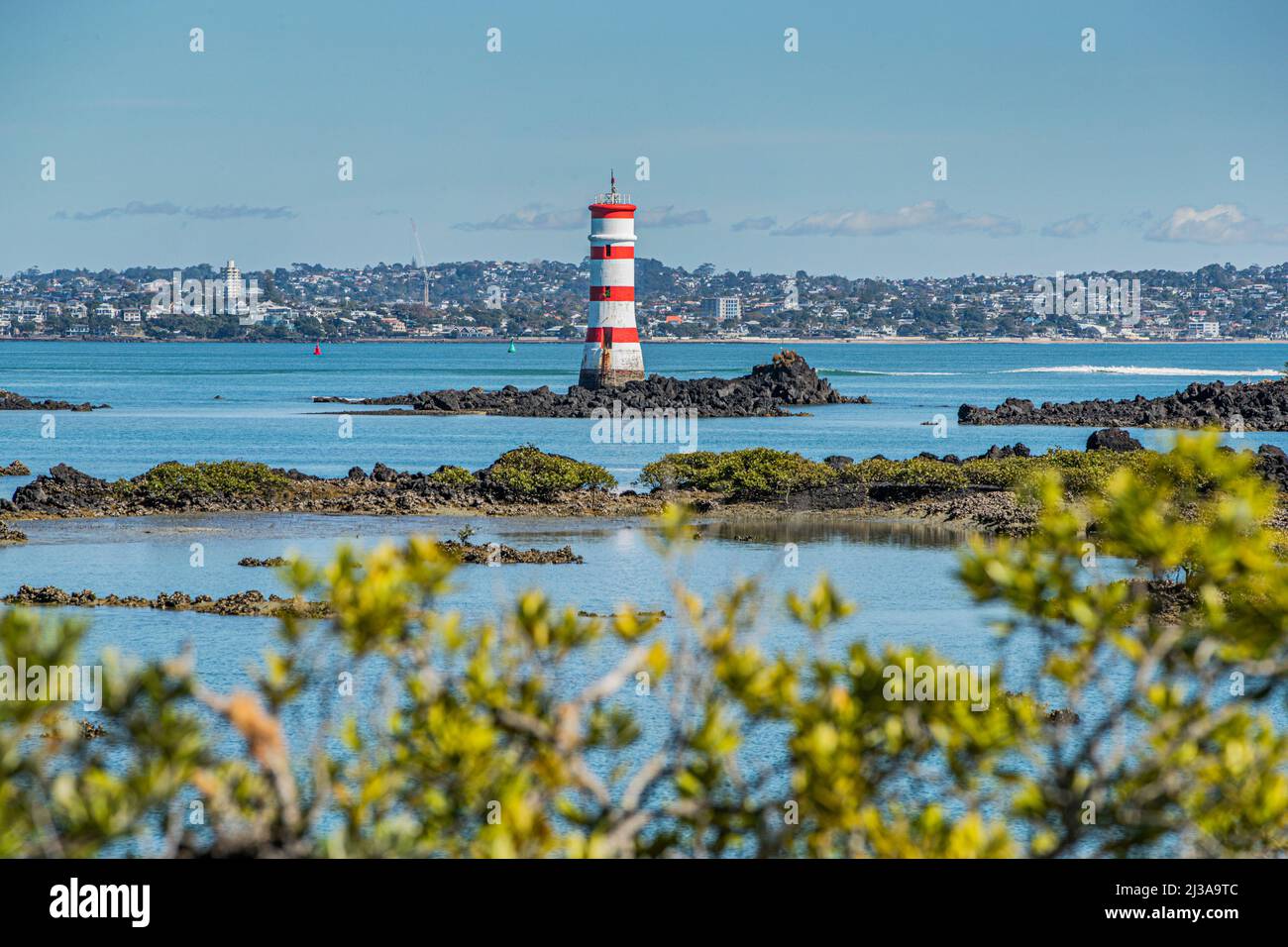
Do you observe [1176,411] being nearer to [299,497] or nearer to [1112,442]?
[1112,442]

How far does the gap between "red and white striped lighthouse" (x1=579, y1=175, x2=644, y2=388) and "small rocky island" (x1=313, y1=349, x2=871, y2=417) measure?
0.90 metres

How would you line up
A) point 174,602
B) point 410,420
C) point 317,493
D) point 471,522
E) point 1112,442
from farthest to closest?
point 410,420 < point 1112,442 < point 317,493 < point 471,522 < point 174,602

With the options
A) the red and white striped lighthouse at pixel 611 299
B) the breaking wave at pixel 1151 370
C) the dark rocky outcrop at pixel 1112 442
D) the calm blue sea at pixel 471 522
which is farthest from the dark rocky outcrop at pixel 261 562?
the breaking wave at pixel 1151 370

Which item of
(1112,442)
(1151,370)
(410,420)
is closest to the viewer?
(1112,442)

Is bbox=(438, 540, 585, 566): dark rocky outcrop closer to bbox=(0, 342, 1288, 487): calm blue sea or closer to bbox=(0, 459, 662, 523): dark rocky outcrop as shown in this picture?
bbox=(0, 459, 662, 523): dark rocky outcrop

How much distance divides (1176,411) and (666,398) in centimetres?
2308

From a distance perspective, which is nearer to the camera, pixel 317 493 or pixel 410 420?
pixel 317 493

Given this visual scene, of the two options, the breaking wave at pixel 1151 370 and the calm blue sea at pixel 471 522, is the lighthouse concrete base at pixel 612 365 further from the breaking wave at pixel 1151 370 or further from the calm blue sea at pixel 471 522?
the breaking wave at pixel 1151 370

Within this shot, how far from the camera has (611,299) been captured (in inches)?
2955

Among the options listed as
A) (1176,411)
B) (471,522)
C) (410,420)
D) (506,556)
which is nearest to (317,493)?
(471,522)

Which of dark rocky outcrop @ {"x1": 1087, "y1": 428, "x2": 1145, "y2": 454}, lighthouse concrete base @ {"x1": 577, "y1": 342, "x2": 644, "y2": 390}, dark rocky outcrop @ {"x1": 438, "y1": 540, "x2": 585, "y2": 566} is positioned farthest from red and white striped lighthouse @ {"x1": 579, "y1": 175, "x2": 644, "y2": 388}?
dark rocky outcrop @ {"x1": 438, "y1": 540, "x2": 585, "y2": 566}

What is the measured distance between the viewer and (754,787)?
7.24 metres
